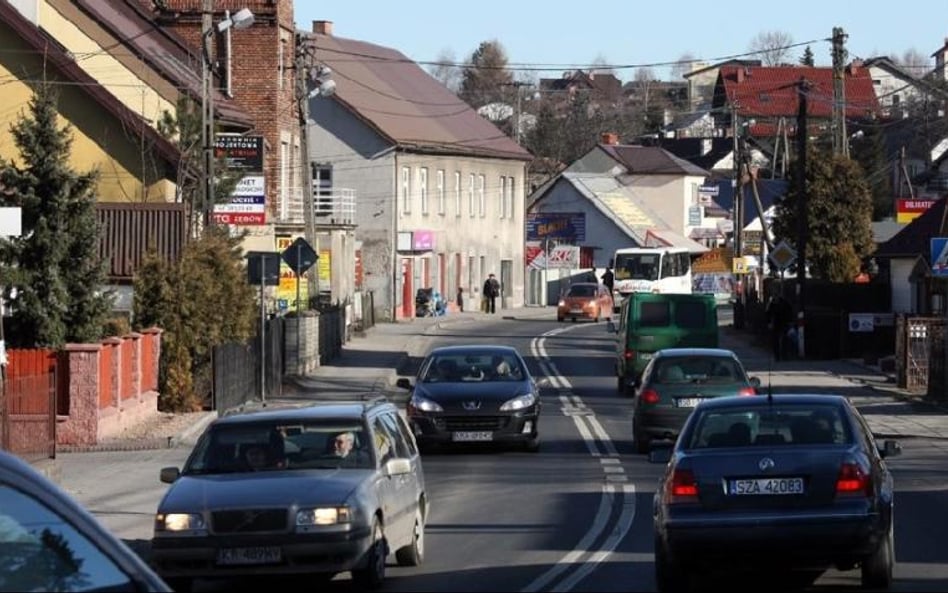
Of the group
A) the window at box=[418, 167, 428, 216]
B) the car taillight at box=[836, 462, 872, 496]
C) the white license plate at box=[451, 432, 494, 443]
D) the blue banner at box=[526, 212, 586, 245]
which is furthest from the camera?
the blue banner at box=[526, 212, 586, 245]

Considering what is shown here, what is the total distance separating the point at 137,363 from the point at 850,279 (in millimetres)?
35875

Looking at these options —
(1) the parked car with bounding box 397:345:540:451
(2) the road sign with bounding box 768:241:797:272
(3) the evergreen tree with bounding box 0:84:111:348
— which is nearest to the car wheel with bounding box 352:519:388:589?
(1) the parked car with bounding box 397:345:540:451

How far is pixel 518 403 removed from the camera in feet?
82.4

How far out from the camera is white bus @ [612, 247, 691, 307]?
259ft

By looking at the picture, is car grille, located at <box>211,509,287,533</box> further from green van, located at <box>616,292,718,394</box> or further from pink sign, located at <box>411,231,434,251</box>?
pink sign, located at <box>411,231,434,251</box>

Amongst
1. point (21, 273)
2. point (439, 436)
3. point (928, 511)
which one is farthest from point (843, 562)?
point (21, 273)

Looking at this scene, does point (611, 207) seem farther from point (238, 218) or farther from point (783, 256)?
point (238, 218)

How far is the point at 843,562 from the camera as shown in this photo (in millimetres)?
12078

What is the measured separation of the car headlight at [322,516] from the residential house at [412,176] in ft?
187

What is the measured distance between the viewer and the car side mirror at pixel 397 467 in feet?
45.1

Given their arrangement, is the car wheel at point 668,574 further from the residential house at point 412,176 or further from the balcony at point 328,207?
the residential house at point 412,176

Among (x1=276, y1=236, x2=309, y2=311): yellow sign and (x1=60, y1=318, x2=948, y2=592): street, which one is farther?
(x1=276, y1=236, x2=309, y2=311): yellow sign

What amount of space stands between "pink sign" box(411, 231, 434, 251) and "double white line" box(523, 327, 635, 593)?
4280 cm

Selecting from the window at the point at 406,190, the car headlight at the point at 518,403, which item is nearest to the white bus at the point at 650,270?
the window at the point at 406,190
